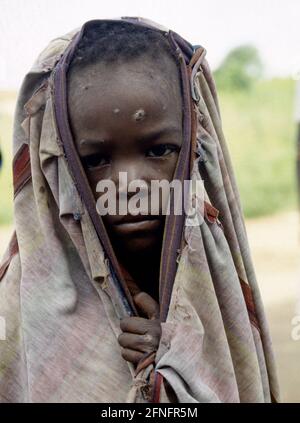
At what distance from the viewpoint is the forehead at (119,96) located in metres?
1.70

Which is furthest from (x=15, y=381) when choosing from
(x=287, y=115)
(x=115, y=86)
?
(x=287, y=115)

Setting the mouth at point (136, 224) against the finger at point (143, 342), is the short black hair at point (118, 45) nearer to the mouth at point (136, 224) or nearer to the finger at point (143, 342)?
the mouth at point (136, 224)

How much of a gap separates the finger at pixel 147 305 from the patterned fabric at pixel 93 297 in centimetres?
4

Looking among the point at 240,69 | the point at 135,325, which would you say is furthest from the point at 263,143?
the point at 135,325

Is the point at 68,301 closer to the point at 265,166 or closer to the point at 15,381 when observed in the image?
the point at 15,381

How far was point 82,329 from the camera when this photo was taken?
173cm

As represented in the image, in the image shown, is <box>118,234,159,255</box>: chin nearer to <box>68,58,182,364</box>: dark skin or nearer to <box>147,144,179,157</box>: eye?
<box>68,58,182,364</box>: dark skin

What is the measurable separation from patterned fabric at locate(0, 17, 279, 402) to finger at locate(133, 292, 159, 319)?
39mm

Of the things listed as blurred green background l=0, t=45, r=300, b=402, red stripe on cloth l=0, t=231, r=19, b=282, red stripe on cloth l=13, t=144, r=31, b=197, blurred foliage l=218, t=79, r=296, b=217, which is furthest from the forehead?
blurred foliage l=218, t=79, r=296, b=217

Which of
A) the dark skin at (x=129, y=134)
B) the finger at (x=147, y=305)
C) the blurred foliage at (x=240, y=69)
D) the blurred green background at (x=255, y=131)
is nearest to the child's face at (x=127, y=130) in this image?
the dark skin at (x=129, y=134)

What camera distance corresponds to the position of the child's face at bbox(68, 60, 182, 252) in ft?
5.56

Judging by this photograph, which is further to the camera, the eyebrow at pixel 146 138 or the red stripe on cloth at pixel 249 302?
the red stripe on cloth at pixel 249 302

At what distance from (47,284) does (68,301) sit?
64mm

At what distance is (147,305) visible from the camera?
169 cm
